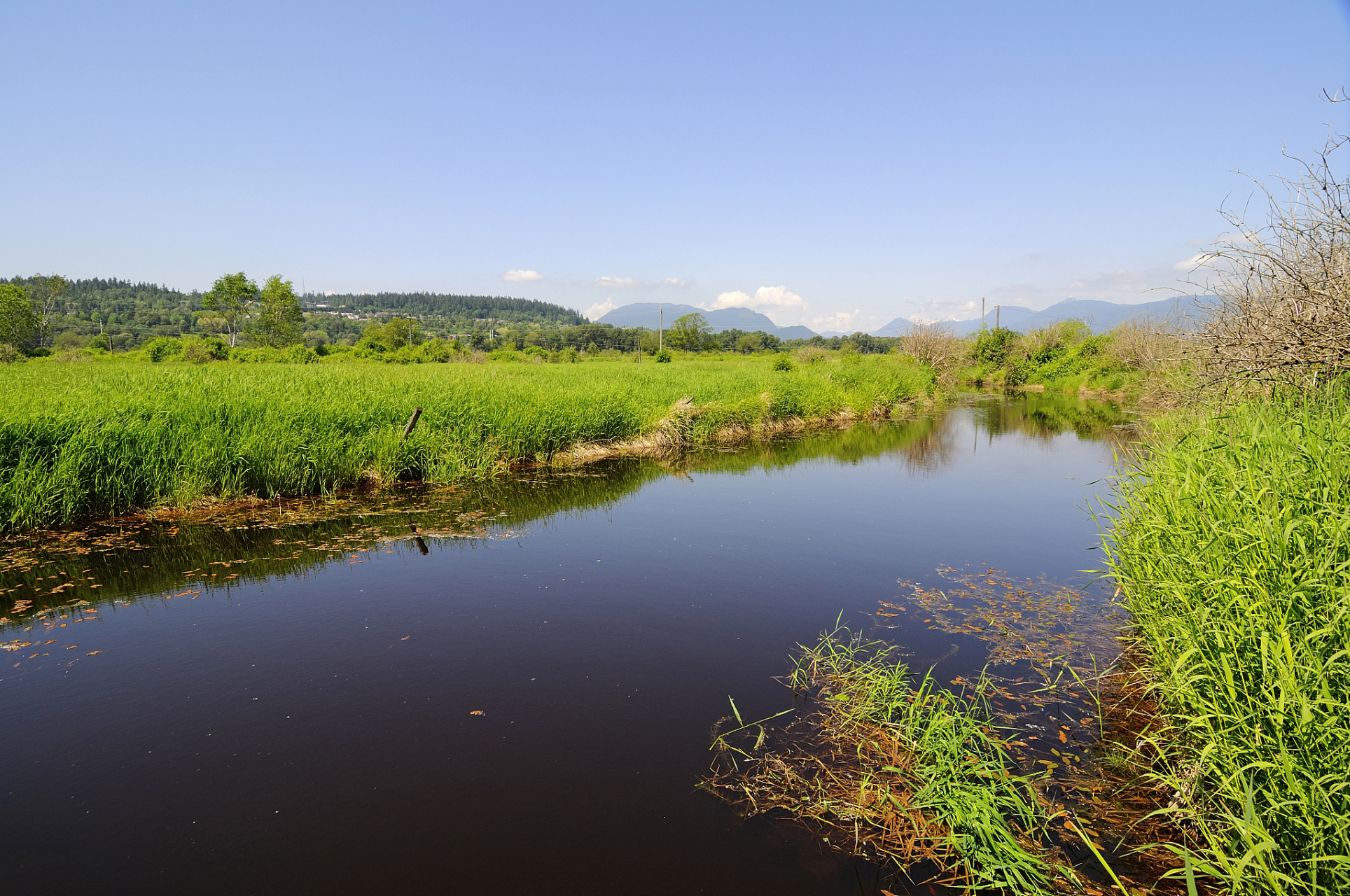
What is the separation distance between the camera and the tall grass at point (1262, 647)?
2.48 metres

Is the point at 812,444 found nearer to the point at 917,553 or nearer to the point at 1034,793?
the point at 917,553

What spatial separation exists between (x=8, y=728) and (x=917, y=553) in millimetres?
7957

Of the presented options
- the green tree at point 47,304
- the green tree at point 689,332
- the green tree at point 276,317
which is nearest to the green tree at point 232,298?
the green tree at point 276,317

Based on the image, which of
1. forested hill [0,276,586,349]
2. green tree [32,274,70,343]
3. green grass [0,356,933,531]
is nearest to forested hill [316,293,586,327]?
forested hill [0,276,586,349]

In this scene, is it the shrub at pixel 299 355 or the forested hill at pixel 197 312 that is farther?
the forested hill at pixel 197 312

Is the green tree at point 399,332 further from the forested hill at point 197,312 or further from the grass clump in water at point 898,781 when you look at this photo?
the grass clump in water at point 898,781

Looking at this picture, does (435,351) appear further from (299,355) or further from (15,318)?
(15,318)

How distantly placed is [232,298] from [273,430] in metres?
61.8

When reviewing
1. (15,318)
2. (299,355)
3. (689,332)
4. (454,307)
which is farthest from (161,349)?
(454,307)

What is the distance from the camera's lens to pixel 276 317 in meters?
61.0

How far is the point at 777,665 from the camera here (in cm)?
504

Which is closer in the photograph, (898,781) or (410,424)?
(898,781)

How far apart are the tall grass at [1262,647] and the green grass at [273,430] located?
9679 millimetres

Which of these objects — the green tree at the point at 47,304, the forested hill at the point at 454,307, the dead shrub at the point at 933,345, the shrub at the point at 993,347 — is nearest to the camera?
the dead shrub at the point at 933,345
